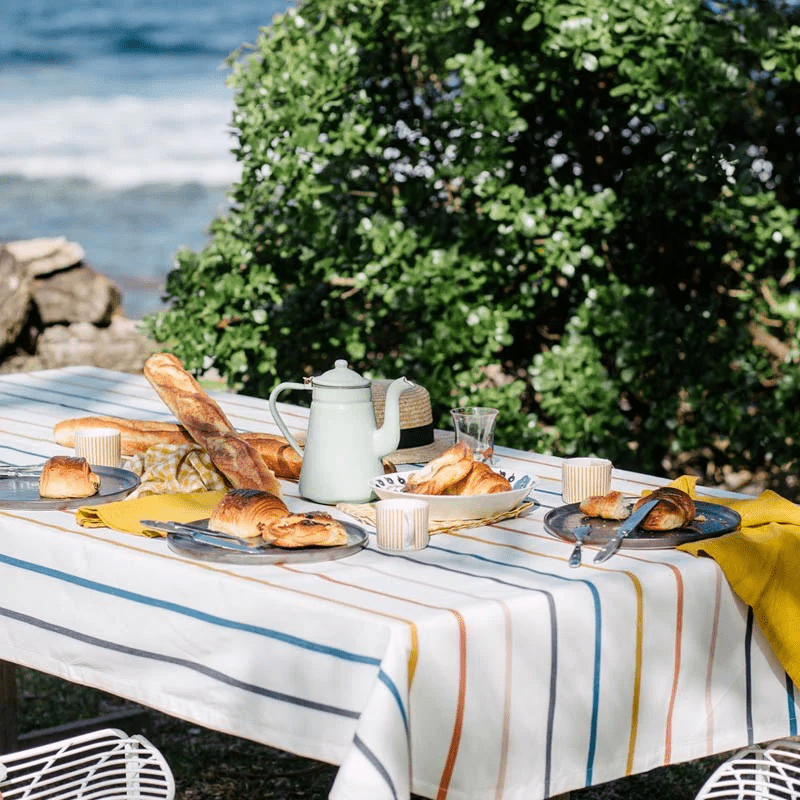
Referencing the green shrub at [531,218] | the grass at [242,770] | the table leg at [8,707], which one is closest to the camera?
the table leg at [8,707]

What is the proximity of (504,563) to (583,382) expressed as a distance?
2.75 m

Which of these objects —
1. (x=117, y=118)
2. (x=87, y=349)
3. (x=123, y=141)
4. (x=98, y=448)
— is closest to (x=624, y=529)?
(x=98, y=448)

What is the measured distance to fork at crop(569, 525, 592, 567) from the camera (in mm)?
1947

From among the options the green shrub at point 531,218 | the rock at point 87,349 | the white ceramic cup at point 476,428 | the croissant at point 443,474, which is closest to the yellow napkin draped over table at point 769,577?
the croissant at point 443,474

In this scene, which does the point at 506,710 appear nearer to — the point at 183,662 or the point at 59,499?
the point at 183,662

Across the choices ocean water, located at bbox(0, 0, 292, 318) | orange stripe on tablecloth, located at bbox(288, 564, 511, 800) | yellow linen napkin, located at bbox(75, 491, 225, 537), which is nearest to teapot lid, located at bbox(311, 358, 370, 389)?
yellow linen napkin, located at bbox(75, 491, 225, 537)

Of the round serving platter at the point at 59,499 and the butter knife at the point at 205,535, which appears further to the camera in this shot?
the round serving platter at the point at 59,499

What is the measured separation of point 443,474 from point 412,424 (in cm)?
49

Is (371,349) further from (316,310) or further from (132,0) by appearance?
(132,0)

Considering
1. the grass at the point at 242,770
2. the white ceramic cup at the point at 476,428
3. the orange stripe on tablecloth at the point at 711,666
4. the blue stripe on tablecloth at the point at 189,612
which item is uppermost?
the white ceramic cup at the point at 476,428

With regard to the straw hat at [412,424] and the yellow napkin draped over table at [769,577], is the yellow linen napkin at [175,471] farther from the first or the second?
the yellow napkin draped over table at [769,577]

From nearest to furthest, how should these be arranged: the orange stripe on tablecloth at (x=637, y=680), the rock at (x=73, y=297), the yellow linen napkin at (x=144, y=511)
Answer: the orange stripe on tablecloth at (x=637, y=680) → the yellow linen napkin at (x=144, y=511) → the rock at (x=73, y=297)

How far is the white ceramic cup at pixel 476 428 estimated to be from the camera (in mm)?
2424

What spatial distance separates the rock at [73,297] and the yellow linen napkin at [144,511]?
15.6 ft
